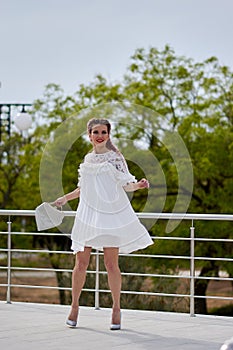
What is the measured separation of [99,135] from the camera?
622 centimetres

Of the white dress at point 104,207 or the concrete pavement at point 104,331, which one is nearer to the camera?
the concrete pavement at point 104,331

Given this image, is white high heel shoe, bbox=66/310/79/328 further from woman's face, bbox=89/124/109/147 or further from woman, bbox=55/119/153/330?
woman's face, bbox=89/124/109/147

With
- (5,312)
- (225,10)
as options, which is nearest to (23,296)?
(225,10)

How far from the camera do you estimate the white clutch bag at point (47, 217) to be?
6.67 meters

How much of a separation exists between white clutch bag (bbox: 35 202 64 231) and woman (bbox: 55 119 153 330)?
0.46 metres

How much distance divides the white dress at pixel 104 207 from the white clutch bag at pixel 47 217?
47 cm

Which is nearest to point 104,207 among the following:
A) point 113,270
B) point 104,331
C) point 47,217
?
point 113,270

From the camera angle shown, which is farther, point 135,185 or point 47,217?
point 47,217

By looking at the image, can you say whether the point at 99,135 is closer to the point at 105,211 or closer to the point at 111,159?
the point at 111,159

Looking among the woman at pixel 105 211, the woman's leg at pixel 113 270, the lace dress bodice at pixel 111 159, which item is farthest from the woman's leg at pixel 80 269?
the lace dress bodice at pixel 111 159

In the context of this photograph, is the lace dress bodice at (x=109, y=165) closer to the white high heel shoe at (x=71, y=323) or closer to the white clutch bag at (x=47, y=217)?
the white clutch bag at (x=47, y=217)

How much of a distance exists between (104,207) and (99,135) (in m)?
0.51

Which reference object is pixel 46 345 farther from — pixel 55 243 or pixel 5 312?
pixel 55 243

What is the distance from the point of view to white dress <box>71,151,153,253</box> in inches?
243
